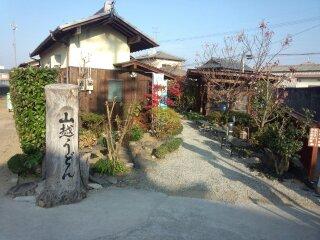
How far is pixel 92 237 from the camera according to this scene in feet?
19.7

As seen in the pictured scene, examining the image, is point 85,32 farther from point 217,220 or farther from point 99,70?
point 217,220

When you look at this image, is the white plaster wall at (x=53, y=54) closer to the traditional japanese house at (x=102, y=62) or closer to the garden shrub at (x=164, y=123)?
the traditional japanese house at (x=102, y=62)

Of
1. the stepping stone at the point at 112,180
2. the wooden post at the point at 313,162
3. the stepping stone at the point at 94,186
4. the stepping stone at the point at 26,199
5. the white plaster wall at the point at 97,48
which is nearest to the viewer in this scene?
the stepping stone at the point at 26,199

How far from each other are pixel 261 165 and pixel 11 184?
7562 millimetres

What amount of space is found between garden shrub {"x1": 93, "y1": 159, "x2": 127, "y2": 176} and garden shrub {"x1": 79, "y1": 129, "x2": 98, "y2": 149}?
7.67ft

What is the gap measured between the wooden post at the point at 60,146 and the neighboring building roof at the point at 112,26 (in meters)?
7.37

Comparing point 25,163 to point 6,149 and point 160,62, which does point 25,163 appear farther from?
point 160,62

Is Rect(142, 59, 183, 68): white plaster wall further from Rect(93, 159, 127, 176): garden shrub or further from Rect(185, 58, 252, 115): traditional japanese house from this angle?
Rect(93, 159, 127, 176): garden shrub

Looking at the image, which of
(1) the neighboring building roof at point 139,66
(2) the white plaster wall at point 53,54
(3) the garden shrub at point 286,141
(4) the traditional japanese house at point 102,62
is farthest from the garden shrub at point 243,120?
(2) the white plaster wall at point 53,54

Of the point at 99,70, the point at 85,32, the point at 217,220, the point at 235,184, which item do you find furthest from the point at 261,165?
the point at 85,32

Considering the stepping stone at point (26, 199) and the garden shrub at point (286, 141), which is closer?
the stepping stone at point (26, 199)

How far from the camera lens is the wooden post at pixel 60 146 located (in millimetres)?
7602

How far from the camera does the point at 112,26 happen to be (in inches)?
656

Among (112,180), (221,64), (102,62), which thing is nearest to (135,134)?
(112,180)
